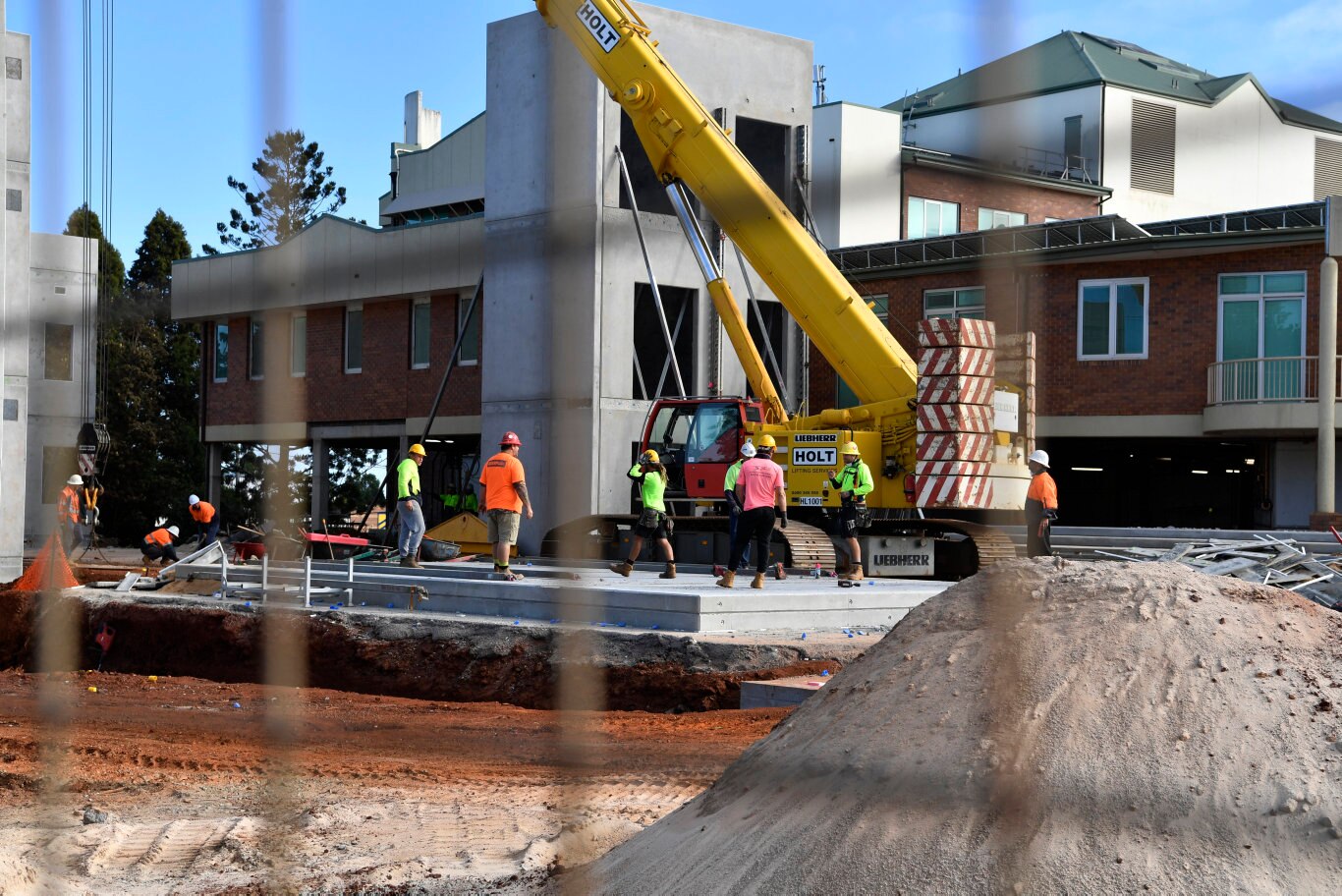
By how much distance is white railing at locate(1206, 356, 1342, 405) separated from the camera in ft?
71.7

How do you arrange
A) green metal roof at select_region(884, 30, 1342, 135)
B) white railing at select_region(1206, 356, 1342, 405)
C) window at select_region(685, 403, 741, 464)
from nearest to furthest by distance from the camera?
green metal roof at select_region(884, 30, 1342, 135), window at select_region(685, 403, 741, 464), white railing at select_region(1206, 356, 1342, 405)

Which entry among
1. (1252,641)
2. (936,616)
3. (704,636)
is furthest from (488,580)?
(1252,641)

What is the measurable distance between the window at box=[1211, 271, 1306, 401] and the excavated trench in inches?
513

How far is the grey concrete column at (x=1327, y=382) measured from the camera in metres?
18.3

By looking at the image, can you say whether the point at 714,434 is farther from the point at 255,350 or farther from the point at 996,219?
the point at 996,219

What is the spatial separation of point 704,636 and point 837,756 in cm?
699

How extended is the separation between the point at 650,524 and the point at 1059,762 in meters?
10.5

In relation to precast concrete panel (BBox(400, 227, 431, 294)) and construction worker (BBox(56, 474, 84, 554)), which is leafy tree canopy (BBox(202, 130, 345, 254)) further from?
construction worker (BBox(56, 474, 84, 554))

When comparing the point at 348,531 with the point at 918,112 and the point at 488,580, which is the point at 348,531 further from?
the point at 918,112

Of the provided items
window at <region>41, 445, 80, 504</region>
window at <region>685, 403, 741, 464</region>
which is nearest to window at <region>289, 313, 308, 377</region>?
window at <region>41, 445, 80, 504</region>

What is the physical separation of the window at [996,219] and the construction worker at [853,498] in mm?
12708

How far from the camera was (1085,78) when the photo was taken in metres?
1.93

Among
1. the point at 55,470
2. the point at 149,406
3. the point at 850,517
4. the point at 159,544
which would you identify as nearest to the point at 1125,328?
the point at 850,517

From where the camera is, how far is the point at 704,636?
36.2 feet
